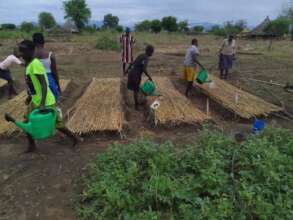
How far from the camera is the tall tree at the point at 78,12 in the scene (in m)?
41.4

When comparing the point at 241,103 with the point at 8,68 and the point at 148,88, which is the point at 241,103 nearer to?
the point at 148,88

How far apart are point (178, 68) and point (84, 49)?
24.0 feet

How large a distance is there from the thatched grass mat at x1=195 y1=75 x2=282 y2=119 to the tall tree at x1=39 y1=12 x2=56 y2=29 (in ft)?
150

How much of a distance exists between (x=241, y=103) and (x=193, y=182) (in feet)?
11.9

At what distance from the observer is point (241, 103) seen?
6.53 metres

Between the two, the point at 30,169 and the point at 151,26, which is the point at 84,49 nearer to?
the point at 30,169

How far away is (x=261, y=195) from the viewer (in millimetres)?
3084

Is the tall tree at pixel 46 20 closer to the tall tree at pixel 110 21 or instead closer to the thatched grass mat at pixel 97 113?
the tall tree at pixel 110 21

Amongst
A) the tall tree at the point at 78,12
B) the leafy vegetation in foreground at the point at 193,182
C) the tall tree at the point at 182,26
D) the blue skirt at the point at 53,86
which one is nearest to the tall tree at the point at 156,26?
the tall tree at the point at 182,26

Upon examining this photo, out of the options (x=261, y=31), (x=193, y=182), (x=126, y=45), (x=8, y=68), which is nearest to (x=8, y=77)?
(x=8, y=68)

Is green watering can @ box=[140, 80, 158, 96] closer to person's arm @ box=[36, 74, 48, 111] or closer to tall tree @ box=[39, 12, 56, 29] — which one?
person's arm @ box=[36, 74, 48, 111]

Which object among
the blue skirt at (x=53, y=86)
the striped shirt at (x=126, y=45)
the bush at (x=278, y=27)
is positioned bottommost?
the blue skirt at (x=53, y=86)

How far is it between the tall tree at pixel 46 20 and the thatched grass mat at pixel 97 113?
4511 centimetres

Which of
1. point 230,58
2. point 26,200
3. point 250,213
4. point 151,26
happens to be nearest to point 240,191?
point 250,213
